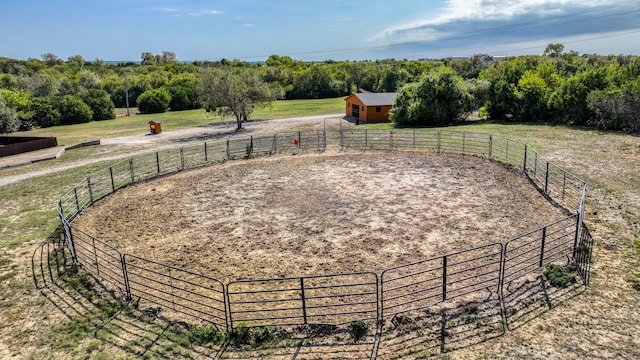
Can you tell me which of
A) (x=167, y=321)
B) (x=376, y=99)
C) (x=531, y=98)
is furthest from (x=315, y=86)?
(x=167, y=321)

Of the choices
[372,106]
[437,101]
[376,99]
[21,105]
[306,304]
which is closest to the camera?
[306,304]

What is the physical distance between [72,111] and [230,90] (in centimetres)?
2529

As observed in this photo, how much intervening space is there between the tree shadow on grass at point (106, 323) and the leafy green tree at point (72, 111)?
4477 cm

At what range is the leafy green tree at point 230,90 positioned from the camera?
34938 millimetres

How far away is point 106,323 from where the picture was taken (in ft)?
27.2

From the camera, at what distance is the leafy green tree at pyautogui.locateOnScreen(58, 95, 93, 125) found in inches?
1903

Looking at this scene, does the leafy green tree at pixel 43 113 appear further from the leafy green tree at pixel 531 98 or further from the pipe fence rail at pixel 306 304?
the leafy green tree at pixel 531 98

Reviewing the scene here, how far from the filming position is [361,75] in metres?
81.7

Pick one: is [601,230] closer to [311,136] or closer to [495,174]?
[495,174]

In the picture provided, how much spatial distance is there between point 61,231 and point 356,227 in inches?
366

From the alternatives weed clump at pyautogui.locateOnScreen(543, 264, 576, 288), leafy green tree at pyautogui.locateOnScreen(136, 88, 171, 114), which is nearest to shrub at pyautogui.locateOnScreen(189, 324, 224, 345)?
weed clump at pyautogui.locateOnScreen(543, 264, 576, 288)

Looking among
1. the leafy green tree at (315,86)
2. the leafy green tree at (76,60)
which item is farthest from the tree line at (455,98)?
the leafy green tree at (76,60)

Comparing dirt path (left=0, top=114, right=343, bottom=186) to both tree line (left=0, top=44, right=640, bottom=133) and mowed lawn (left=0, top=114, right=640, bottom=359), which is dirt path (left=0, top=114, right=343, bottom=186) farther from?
mowed lawn (left=0, top=114, right=640, bottom=359)

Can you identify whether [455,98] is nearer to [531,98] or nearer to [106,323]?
[531,98]
